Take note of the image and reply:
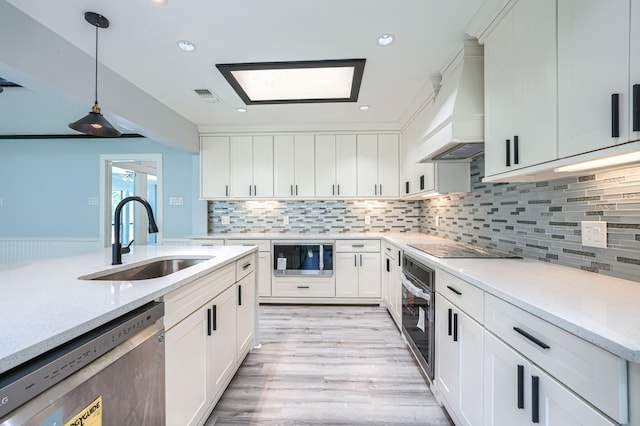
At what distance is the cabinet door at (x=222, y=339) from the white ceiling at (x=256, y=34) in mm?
1758

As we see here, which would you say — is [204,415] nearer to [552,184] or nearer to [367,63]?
[552,184]

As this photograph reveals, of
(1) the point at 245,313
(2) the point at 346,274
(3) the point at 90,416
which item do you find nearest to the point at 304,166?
(2) the point at 346,274

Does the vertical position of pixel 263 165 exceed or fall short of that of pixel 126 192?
it exceeds it

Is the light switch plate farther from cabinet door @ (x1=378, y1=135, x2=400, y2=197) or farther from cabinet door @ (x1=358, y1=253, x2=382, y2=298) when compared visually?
cabinet door @ (x1=378, y1=135, x2=400, y2=197)

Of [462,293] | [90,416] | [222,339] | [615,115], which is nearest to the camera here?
[90,416]

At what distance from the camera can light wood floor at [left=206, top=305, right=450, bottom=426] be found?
5.35ft

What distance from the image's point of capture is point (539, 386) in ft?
2.94

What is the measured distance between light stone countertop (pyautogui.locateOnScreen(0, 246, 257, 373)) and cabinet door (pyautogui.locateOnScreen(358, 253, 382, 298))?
87.8 inches

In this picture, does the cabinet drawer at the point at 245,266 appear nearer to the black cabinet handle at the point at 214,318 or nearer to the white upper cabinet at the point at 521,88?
the black cabinet handle at the point at 214,318

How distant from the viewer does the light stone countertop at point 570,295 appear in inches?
27.1

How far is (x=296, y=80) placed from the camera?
8.60ft

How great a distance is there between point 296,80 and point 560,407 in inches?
109

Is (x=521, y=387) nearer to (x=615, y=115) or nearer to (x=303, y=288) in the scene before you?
(x=615, y=115)

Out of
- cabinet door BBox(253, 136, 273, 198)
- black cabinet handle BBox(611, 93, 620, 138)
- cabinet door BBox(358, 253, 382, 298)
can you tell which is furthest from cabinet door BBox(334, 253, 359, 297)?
black cabinet handle BBox(611, 93, 620, 138)
